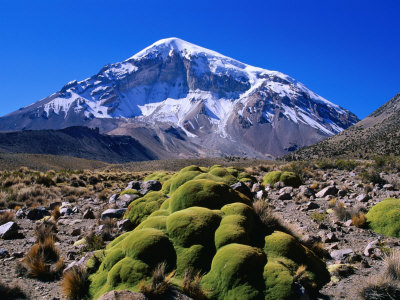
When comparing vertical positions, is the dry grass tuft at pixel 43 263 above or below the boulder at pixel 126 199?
below

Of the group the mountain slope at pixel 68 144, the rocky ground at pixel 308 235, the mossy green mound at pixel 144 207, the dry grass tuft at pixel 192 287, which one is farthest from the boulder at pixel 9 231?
the mountain slope at pixel 68 144

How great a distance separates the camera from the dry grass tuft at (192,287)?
17.7 ft

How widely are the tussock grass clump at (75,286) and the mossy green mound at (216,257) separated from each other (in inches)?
6.5

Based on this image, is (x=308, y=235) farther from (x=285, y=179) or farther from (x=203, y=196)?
(x=285, y=179)

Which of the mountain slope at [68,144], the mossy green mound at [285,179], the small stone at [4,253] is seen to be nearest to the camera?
the small stone at [4,253]

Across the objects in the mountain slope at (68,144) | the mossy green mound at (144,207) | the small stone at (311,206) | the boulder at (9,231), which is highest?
the mountain slope at (68,144)

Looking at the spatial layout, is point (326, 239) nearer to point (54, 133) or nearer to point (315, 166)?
point (315, 166)

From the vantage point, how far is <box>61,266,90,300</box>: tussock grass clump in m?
5.89

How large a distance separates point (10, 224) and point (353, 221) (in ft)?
39.0

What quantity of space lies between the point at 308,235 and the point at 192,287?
437 centimetres

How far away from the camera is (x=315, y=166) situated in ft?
96.6

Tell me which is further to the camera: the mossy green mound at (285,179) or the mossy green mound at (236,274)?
the mossy green mound at (285,179)

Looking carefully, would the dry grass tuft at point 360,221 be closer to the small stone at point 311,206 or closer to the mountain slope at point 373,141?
the small stone at point 311,206

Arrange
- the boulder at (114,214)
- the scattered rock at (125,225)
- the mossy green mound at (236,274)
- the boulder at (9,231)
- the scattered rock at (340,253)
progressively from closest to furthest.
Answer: the mossy green mound at (236,274), the scattered rock at (340,253), the boulder at (9,231), the scattered rock at (125,225), the boulder at (114,214)
